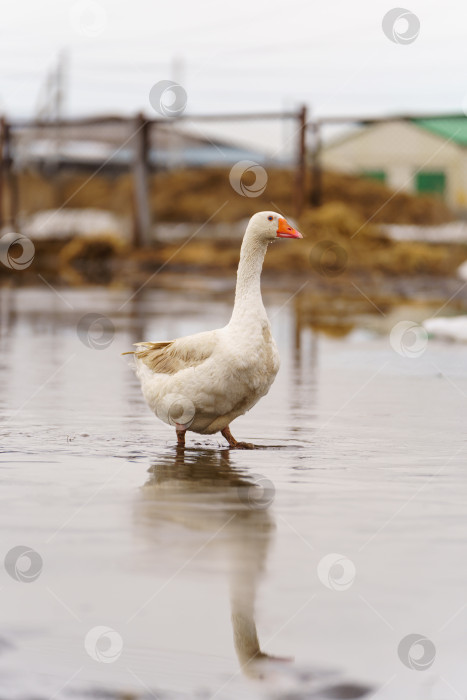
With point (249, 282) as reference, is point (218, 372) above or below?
below

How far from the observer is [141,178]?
28.1m

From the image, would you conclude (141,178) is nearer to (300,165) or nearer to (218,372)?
(300,165)

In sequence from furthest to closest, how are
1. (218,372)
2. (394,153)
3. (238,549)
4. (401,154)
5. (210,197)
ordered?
1. (401,154)
2. (394,153)
3. (210,197)
4. (218,372)
5. (238,549)

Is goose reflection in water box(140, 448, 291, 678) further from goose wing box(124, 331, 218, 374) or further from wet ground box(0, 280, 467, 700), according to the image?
goose wing box(124, 331, 218, 374)

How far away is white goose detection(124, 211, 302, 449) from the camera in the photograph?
672cm

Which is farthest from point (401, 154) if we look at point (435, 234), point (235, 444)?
point (235, 444)

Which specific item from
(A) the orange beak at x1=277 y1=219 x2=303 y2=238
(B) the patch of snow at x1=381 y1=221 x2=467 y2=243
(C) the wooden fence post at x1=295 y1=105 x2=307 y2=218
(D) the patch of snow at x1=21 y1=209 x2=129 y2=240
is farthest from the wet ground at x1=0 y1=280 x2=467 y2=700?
(D) the patch of snow at x1=21 y1=209 x2=129 y2=240

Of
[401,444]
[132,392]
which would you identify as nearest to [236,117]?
[132,392]

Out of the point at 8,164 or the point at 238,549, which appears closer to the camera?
the point at 238,549

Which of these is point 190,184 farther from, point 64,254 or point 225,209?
point 64,254

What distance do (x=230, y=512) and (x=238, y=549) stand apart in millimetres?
698

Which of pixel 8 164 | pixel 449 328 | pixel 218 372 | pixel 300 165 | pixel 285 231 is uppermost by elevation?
pixel 8 164

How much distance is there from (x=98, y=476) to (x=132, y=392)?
11.8 feet

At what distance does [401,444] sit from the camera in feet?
24.4
